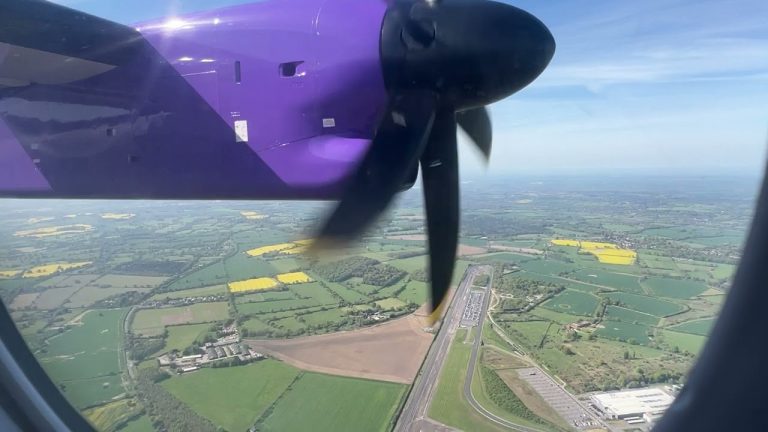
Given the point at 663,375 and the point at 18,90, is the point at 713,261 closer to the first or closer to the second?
the point at 663,375

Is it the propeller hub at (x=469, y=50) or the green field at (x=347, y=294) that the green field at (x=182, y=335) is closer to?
the green field at (x=347, y=294)

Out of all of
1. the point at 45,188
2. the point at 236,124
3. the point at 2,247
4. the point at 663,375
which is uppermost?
the point at 236,124

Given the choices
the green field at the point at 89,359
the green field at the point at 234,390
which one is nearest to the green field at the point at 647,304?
the green field at the point at 234,390

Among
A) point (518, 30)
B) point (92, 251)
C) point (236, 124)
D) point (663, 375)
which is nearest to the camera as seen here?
point (518, 30)

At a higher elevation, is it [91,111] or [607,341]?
[91,111]

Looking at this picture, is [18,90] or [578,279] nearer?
[18,90]

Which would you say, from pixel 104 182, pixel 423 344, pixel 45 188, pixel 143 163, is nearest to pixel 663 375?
pixel 423 344

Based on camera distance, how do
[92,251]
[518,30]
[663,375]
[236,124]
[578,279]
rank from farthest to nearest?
[578,279] < [92,251] < [663,375] < [236,124] < [518,30]
